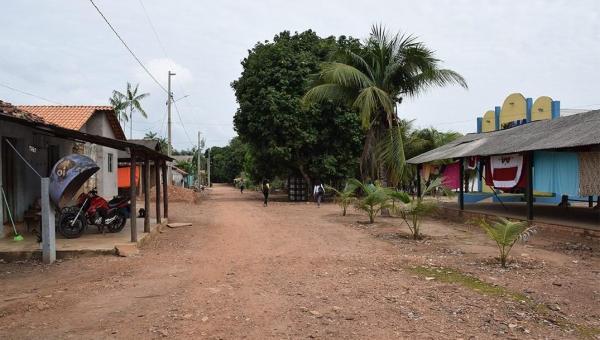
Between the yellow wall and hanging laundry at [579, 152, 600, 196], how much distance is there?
18.5m

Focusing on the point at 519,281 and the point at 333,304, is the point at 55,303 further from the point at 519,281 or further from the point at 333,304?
the point at 519,281

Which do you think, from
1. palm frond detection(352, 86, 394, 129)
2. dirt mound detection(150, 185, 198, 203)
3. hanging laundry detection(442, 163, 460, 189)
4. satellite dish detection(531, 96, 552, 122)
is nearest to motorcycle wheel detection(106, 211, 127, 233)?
palm frond detection(352, 86, 394, 129)

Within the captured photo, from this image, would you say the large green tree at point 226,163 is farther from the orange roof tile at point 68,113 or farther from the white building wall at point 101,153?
the orange roof tile at point 68,113

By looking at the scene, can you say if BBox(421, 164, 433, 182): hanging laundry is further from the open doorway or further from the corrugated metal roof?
the open doorway

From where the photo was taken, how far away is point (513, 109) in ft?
A: 90.5

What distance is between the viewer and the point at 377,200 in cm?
1495

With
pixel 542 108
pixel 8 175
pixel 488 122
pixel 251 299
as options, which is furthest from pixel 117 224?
pixel 488 122

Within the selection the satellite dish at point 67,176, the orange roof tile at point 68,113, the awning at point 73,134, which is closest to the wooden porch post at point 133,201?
the awning at point 73,134

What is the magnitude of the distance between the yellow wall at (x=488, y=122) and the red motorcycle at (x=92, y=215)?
947 inches

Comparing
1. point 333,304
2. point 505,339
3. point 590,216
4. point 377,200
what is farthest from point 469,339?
point 590,216

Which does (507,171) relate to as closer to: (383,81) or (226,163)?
(383,81)

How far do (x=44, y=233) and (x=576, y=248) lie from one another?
10.4m

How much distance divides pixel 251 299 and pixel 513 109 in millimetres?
25563

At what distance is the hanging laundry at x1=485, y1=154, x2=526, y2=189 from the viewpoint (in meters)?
14.1
